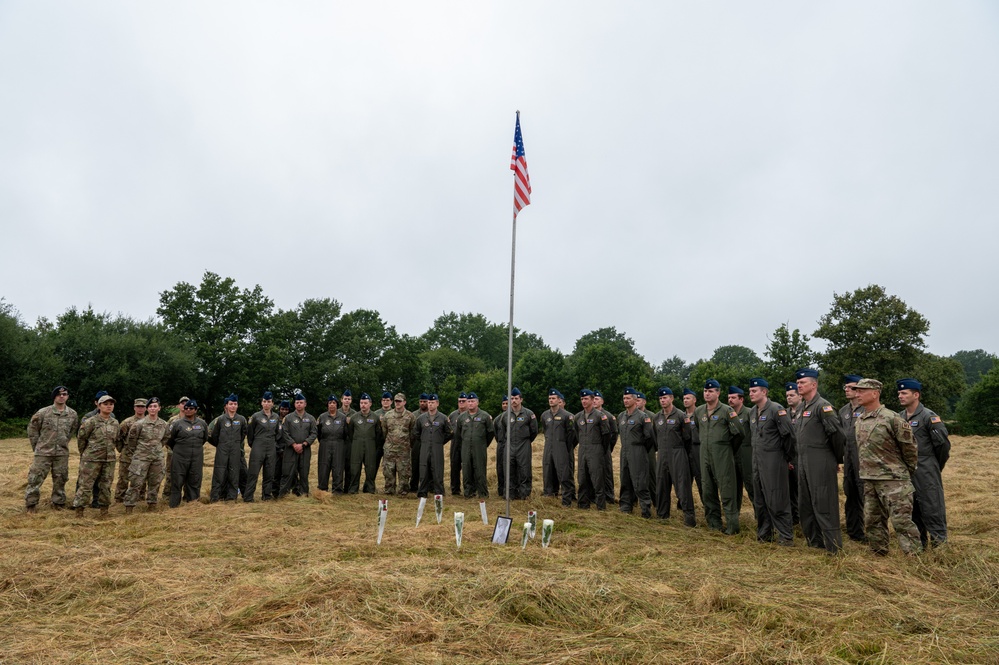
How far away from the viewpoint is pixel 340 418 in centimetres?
1244

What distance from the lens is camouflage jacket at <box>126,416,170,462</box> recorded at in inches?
395

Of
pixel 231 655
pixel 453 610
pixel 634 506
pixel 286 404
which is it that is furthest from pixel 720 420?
pixel 286 404

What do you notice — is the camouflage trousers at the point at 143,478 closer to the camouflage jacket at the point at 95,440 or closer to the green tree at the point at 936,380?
the camouflage jacket at the point at 95,440

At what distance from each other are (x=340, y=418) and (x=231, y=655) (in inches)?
342

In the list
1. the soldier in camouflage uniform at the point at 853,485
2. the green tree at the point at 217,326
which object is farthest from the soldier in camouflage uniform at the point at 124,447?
the green tree at the point at 217,326

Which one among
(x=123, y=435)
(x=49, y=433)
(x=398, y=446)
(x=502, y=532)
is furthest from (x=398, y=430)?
(x=49, y=433)

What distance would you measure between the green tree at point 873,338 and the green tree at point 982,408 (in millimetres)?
4833

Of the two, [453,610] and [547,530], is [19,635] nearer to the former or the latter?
[453,610]

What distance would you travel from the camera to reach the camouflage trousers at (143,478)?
984 centimetres

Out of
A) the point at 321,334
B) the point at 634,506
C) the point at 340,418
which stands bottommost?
the point at 634,506

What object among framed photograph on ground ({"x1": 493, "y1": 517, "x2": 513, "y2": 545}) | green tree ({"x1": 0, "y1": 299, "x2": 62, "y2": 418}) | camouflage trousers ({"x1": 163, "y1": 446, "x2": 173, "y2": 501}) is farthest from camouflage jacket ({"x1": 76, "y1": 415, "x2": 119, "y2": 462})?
green tree ({"x1": 0, "y1": 299, "x2": 62, "y2": 418})

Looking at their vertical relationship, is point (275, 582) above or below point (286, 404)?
below

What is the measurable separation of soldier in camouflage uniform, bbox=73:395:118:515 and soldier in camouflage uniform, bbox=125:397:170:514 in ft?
1.00

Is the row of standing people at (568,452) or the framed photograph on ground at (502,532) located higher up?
the row of standing people at (568,452)
